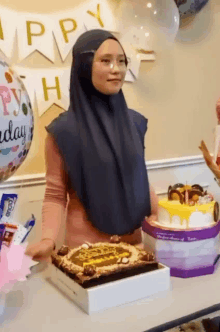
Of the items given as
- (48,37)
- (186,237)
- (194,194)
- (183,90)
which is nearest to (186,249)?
(186,237)

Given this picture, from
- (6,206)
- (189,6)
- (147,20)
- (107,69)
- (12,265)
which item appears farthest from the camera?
(189,6)

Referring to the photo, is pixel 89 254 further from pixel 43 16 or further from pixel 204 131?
pixel 204 131

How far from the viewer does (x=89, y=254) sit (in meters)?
0.94

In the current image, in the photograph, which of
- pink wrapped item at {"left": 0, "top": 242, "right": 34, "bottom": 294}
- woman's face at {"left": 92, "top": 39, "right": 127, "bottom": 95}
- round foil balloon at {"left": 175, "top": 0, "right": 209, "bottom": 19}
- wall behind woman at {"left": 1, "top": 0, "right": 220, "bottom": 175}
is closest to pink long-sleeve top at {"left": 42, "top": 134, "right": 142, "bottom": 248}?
woman's face at {"left": 92, "top": 39, "right": 127, "bottom": 95}

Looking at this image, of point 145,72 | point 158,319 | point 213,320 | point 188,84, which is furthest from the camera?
point 188,84

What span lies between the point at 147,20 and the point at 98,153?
720 mm

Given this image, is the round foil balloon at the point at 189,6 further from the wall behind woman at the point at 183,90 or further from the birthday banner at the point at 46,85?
the birthday banner at the point at 46,85

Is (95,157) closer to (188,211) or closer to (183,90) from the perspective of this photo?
(188,211)

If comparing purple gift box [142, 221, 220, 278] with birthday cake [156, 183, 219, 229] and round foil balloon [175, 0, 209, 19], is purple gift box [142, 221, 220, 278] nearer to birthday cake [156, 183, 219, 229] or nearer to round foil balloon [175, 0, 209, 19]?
birthday cake [156, 183, 219, 229]

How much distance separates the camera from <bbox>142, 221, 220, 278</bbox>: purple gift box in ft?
3.08

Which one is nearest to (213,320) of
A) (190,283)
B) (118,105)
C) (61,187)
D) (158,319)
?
(190,283)

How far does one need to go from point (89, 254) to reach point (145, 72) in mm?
1216

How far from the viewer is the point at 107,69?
1.18 meters

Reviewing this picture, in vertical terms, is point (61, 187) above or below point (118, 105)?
below
